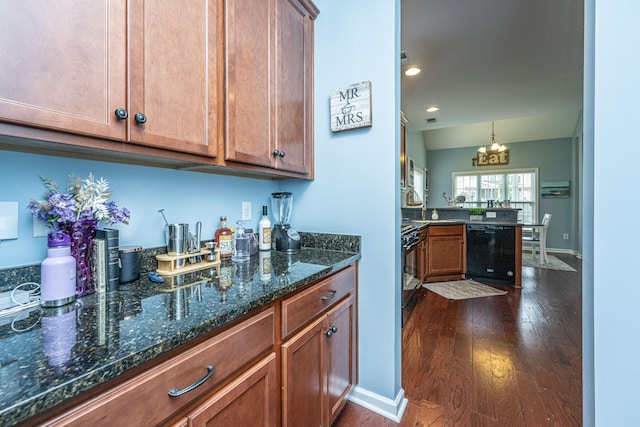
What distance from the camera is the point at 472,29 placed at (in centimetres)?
237

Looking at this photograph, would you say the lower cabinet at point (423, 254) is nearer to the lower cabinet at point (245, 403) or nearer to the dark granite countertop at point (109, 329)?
the dark granite countertop at point (109, 329)

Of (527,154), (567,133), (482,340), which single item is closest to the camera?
(482,340)

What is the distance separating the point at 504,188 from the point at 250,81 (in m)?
8.35

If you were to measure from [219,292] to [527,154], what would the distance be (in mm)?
8797

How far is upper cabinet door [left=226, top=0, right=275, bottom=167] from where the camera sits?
3.73 feet

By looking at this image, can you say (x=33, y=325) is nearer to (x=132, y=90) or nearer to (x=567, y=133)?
(x=132, y=90)

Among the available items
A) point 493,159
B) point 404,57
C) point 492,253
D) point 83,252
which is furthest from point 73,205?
point 493,159

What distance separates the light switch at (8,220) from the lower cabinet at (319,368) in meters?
0.94

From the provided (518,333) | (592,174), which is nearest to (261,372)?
(592,174)

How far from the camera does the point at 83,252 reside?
0.87m

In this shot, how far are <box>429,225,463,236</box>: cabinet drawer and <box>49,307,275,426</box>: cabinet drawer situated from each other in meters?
3.56

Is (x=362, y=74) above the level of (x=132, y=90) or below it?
above

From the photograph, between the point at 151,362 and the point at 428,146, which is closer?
the point at 151,362

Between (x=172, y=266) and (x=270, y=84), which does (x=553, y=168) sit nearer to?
(x=270, y=84)
